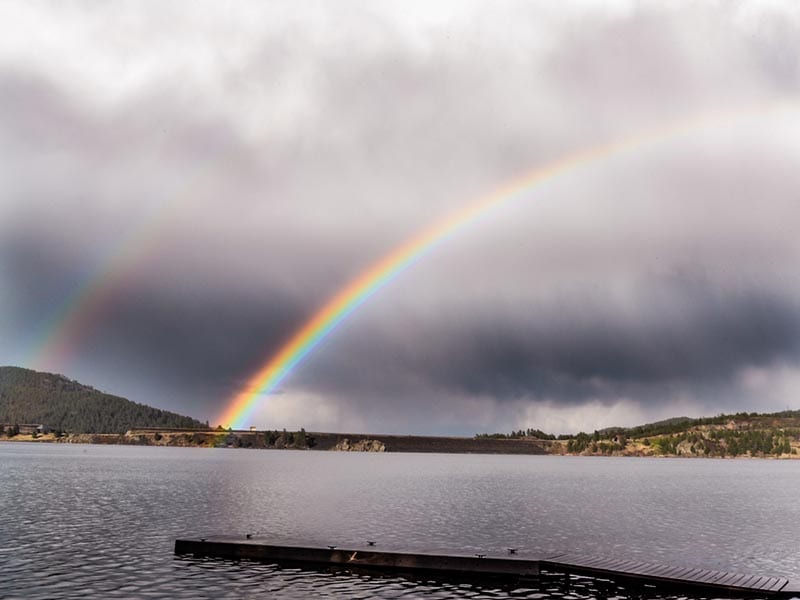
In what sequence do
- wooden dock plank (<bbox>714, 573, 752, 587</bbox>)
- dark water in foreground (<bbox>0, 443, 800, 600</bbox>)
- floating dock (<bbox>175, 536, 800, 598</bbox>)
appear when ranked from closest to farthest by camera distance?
wooden dock plank (<bbox>714, 573, 752, 587</bbox>), dark water in foreground (<bbox>0, 443, 800, 600</bbox>), floating dock (<bbox>175, 536, 800, 598</bbox>)

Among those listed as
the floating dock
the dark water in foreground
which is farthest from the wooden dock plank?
the dark water in foreground

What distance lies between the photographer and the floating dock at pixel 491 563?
47625mm

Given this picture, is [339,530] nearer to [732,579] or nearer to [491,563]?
[491,563]

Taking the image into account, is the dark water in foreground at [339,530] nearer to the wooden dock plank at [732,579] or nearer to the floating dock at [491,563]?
the floating dock at [491,563]

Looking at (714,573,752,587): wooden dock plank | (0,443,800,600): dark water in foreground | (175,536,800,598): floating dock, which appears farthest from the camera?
(175,536,800,598): floating dock

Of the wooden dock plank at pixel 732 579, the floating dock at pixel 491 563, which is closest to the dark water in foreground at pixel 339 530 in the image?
the floating dock at pixel 491 563

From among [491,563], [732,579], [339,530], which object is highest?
[339,530]

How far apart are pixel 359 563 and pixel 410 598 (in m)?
10.6

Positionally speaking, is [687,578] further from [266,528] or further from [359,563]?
[266,528]

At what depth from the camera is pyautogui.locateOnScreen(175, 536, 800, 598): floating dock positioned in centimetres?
4762

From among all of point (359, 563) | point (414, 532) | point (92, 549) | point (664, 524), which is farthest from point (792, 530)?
point (92, 549)

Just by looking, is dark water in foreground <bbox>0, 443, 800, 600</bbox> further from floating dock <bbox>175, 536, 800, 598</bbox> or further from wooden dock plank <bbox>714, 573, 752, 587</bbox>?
wooden dock plank <bbox>714, 573, 752, 587</bbox>

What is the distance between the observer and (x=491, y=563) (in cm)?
5272

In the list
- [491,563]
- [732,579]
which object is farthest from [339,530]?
[732,579]
